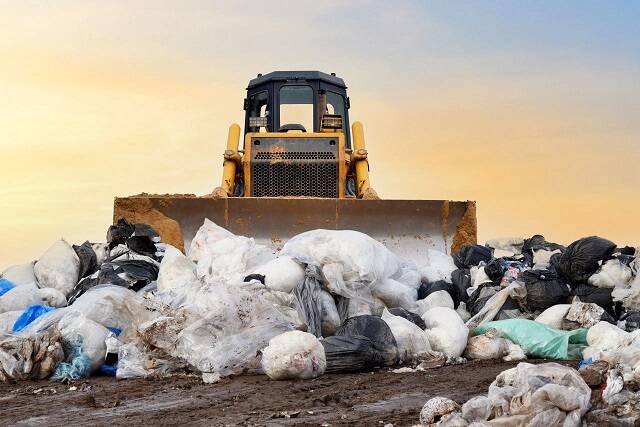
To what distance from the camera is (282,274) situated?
6031 mm

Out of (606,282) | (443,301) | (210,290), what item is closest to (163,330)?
(210,290)

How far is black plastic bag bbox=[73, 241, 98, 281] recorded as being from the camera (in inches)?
304

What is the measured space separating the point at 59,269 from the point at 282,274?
2.58 m

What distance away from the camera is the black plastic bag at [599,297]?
698cm

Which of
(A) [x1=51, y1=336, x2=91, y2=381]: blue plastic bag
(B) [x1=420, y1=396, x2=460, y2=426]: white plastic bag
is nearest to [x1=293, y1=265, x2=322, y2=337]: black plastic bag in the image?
(A) [x1=51, y1=336, x2=91, y2=381]: blue plastic bag

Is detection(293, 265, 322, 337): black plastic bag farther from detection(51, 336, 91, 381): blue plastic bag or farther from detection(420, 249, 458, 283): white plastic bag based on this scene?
detection(420, 249, 458, 283): white plastic bag

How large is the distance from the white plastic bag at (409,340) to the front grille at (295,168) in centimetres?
410

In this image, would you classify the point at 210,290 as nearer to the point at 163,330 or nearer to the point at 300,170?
the point at 163,330

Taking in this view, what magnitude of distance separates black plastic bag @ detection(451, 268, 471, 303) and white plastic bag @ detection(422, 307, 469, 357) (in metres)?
1.30

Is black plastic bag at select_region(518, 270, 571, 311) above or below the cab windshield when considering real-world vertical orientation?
below

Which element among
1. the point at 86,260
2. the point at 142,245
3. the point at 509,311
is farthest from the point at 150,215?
the point at 509,311

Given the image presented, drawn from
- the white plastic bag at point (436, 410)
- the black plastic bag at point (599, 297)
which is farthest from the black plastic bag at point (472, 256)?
the white plastic bag at point (436, 410)

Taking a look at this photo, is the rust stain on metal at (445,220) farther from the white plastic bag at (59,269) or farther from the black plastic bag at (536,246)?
the white plastic bag at (59,269)

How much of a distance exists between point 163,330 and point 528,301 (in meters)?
3.09
